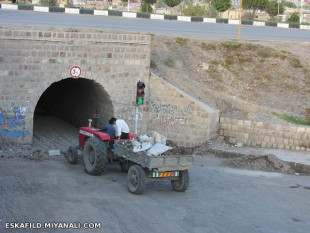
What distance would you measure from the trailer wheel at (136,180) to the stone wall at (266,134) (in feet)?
26.4

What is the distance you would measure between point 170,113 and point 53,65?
16.9 ft

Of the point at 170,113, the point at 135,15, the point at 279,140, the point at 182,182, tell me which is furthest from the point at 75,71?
the point at 135,15

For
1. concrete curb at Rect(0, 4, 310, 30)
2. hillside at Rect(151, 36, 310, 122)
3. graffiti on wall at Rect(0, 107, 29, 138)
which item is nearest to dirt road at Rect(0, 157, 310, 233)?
graffiti on wall at Rect(0, 107, 29, 138)

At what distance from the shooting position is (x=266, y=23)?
4116 centimetres

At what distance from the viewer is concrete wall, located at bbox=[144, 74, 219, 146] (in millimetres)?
19266

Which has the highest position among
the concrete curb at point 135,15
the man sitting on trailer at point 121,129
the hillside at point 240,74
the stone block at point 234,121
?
the concrete curb at point 135,15

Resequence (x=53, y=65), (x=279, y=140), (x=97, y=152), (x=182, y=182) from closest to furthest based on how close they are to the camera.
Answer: (x=182, y=182) < (x=97, y=152) < (x=53, y=65) < (x=279, y=140)

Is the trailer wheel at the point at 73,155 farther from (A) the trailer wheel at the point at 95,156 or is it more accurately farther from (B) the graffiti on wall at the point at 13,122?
(B) the graffiti on wall at the point at 13,122

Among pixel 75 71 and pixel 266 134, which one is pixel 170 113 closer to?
pixel 266 134

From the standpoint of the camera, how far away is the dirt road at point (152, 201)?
416 inches

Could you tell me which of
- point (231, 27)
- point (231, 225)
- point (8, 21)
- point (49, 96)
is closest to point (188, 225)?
Answer: point (231, 225)

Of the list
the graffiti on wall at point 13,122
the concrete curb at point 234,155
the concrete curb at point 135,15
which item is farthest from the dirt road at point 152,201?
the concrete curb at point 135,15

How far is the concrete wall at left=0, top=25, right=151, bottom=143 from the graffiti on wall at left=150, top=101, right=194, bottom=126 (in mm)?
1235

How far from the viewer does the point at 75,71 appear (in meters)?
17.8
